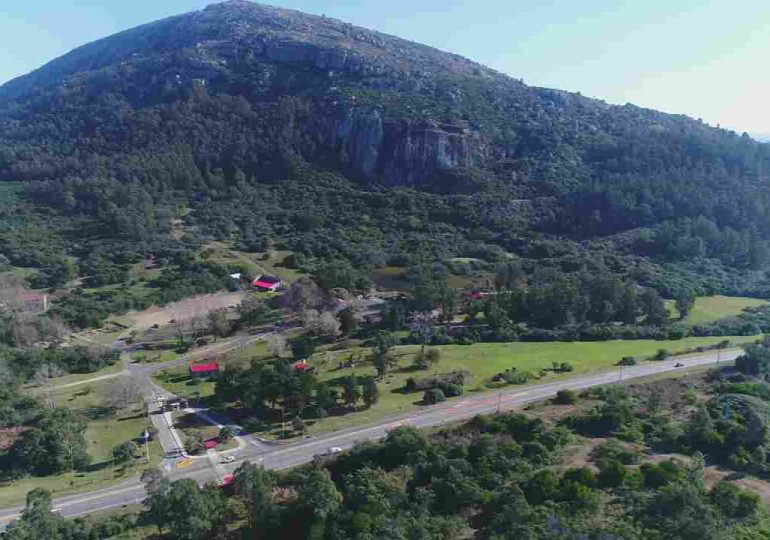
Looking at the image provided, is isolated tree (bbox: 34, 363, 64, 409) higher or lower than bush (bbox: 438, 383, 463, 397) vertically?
lower

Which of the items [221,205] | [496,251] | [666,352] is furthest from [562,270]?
[221,205]

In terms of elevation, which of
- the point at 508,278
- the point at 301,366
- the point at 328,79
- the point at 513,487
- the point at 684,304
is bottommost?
the point at 301,366

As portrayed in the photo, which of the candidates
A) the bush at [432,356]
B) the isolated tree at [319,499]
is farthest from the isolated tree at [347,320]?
the isolated tree at [319,499]

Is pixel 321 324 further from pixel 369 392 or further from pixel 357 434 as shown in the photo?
pixel 357 434

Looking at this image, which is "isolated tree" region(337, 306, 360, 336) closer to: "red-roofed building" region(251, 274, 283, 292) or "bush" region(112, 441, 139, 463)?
"red-roofed building" region(251, 274, 283, 292)

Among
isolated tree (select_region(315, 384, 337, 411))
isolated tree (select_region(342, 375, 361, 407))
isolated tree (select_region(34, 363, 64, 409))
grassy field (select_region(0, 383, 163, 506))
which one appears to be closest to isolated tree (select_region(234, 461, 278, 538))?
grassy field (select_region(0, 383, 163, 506))

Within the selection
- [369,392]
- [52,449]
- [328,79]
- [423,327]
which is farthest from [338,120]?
[52,449]
